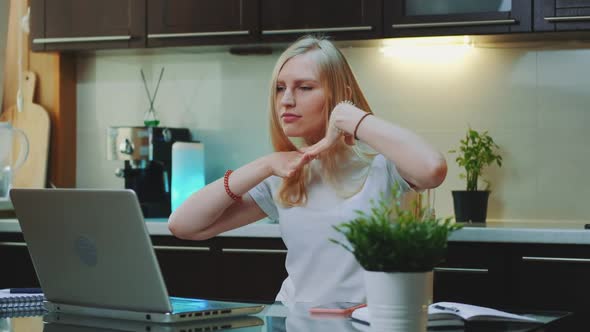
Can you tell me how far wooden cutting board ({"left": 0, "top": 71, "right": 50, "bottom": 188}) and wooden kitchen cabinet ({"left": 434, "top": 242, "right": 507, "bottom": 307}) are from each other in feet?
6.02

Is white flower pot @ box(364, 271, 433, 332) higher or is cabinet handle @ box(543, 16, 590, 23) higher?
cabinet handle @ box(543, 16, 590, 23)

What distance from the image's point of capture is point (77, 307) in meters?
1.73

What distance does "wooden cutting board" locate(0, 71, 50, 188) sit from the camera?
4008 mm

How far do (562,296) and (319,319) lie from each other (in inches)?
63.9

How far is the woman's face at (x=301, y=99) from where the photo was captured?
203 centimetres

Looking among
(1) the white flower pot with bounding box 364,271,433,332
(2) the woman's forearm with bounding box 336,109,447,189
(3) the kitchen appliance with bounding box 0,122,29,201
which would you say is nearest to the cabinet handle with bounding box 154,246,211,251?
(3) the kitchen appliance with bounding box 0,122,29,201

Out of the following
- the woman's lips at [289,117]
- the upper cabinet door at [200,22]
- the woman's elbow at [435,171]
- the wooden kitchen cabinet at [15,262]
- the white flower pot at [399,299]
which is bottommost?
the wooden kitchen cabinet at [15,262]

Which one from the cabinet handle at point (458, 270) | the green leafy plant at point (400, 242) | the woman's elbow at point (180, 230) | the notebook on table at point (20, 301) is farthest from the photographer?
the cabinet handle at point (458, 270)

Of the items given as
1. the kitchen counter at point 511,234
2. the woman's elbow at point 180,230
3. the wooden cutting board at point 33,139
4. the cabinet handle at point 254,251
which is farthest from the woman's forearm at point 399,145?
the wooden cutting board at point 33,139

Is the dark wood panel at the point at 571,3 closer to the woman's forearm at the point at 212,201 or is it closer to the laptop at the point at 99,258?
the woman's forearm at the point at 212,201

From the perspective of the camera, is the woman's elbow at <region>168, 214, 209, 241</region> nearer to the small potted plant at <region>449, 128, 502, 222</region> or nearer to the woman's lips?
the woman's lips

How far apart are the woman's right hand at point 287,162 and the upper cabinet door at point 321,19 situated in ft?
5.00

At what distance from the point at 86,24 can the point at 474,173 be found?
1.66 metres

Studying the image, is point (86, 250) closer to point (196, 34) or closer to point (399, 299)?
point (399, 299)
